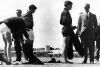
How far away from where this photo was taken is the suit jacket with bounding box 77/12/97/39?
511 inches

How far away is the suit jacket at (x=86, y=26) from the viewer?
42.6 ft

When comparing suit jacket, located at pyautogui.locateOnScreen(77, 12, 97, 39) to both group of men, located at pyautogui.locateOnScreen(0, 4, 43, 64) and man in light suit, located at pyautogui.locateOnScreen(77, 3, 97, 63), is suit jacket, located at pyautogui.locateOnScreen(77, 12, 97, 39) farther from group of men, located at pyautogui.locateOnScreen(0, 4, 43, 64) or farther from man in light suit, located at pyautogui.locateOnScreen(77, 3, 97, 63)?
group of men, located at pyautogui.locateOnScreen(0, 4, 43, 64)

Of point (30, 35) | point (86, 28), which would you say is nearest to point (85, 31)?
point (86, 28)

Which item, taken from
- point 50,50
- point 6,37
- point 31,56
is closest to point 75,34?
point 31,56

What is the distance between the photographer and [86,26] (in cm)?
1299

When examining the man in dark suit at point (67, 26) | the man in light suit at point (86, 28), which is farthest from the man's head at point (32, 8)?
the man in light suit at point (86, 28)

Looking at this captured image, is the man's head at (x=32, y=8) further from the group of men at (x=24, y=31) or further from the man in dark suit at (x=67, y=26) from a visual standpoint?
the man in dark suit at (x=67, y=26)

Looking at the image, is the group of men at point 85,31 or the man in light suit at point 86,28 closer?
the group of men at point 85,31

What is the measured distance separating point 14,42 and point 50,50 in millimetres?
15751

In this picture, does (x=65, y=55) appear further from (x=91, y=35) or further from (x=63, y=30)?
(x=91, y=35)

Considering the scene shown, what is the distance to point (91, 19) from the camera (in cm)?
1302

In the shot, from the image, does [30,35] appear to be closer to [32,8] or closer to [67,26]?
[32,8]

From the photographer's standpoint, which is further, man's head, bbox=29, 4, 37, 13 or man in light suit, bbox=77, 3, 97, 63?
man in light suit, bbox=77, 3, 97, 63

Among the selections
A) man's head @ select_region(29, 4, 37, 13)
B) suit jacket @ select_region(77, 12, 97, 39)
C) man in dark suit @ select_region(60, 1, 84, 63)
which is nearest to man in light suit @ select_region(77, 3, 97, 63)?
suit jacket @ select_region(77, 12, 97, 39)
